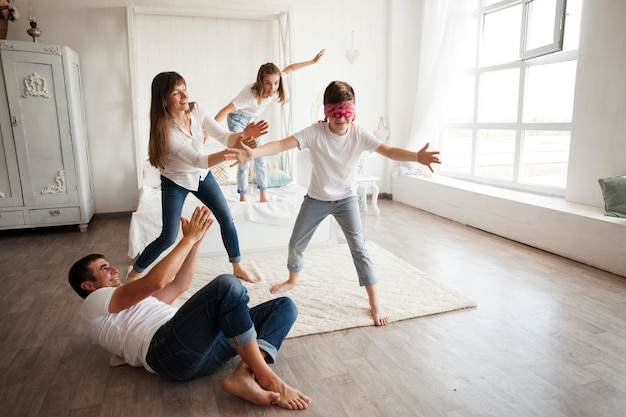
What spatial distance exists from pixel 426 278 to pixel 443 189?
2.04 meters

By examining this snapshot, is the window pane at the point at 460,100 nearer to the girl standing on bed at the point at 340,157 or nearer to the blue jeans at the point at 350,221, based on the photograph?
the girl standing on bed at the point at 340,157

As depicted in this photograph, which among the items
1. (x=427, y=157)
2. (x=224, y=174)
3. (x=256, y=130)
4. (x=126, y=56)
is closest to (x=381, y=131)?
(x=224, y=174)

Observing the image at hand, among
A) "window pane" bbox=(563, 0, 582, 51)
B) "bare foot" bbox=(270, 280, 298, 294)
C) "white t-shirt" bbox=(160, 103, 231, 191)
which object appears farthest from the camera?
"window pane" bbox=(563, 0, 582, 51)

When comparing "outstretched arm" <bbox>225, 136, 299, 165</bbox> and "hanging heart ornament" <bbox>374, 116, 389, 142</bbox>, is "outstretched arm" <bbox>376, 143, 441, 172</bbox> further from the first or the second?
"hanging heart ornament" <bbox>374, 116, 389, 142</bbox>

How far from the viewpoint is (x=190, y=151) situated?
86.4 inches

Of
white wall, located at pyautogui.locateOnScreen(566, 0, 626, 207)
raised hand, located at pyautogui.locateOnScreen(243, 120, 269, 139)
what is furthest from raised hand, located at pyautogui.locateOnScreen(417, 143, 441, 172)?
white wall, located at pyautogui.locateOnScreen(566, 0, 626, 207)

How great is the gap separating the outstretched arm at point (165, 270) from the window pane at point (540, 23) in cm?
375

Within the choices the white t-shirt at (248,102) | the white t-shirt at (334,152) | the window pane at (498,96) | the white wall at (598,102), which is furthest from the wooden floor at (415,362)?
the window pane at (498,96)

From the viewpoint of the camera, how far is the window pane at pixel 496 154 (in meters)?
4.58

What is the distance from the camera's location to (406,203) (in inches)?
214

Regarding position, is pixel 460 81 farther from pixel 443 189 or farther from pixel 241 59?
pixel 241 59

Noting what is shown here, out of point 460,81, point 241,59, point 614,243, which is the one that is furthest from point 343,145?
point 460,81

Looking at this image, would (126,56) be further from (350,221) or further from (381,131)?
(350,221)

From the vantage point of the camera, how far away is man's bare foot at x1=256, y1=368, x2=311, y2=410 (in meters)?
1.59
